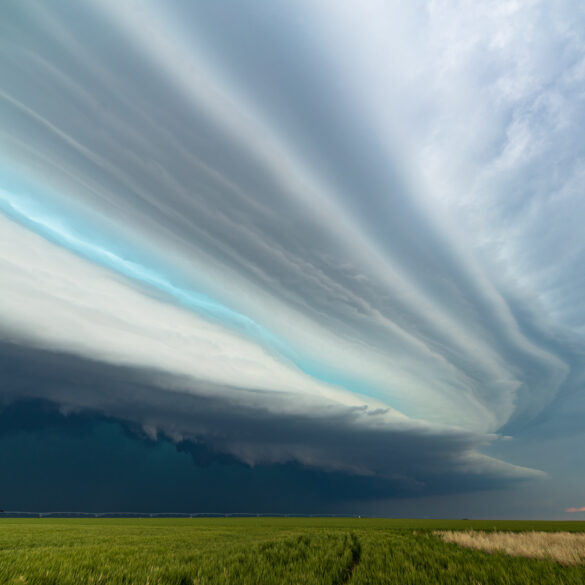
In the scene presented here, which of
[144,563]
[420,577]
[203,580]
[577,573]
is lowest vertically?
[144,563]

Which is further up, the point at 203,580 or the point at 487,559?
the point at 487,559

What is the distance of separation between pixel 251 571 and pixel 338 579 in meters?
2.80

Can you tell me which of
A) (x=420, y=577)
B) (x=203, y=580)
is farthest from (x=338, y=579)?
(x=203, y=580)

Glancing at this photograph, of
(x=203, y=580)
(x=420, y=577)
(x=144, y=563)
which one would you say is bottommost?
(x=144, y=563)

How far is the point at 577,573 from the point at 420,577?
5817 mm

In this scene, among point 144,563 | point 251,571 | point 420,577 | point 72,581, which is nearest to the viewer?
point 72,581

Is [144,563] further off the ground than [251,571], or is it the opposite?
[251,571]

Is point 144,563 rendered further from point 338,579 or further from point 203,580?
point 338,579

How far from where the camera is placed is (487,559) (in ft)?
48.5

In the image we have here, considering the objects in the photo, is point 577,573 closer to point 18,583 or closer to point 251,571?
point 251,571

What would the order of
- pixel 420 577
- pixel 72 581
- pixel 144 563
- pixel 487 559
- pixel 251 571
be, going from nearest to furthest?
pixel 72 581 < pixel 420 577 < pixel 251 571 < pixel 144 563 < pixel 487 559

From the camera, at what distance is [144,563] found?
42.7ft

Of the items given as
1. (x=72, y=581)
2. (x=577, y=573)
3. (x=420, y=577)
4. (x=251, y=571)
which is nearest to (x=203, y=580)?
(x=251, y=571)

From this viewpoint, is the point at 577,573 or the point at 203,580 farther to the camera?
the point at 577,573
